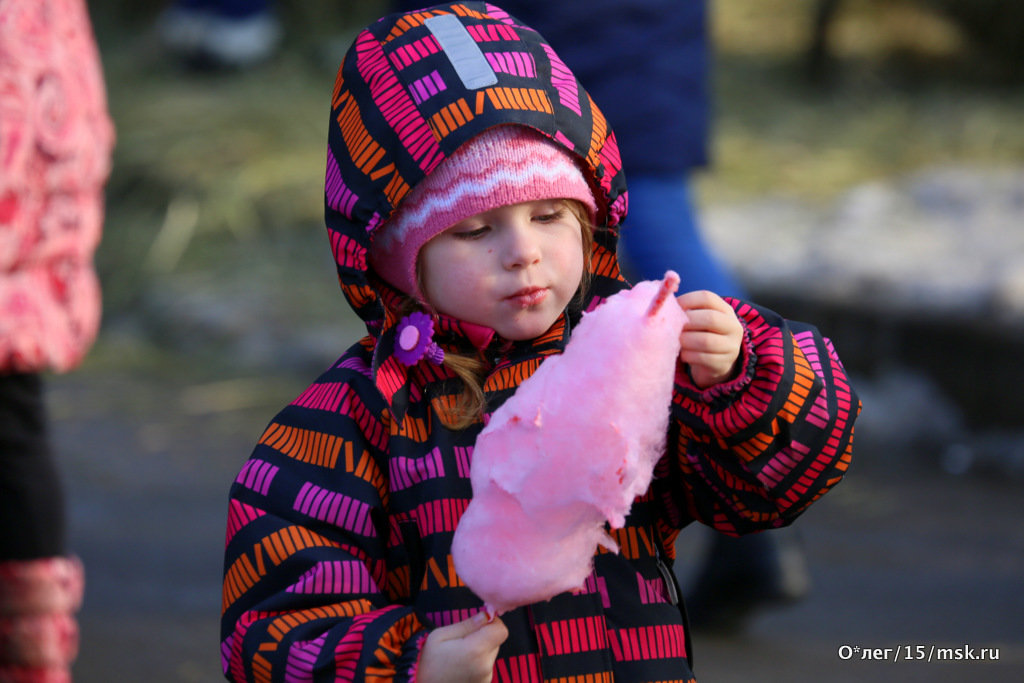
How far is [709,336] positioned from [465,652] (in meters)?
0.47

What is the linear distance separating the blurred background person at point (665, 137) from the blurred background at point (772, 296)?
0.14 metres

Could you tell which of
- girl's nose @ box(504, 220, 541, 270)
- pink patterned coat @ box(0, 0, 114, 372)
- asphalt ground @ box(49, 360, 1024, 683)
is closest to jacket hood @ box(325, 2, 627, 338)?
girl's nose @ box(504, 220, 541, 270)

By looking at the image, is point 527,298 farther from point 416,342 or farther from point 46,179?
point 46,179

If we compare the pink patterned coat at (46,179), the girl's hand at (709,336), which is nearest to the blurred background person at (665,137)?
the pink patterned coat at (46,179)

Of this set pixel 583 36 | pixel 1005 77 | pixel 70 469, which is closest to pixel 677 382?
pixel 583 36

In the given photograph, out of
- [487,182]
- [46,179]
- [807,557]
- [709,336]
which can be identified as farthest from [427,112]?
[807,557]

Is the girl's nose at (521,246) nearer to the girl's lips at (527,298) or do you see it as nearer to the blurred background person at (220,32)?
the girl's lips at (527,298)

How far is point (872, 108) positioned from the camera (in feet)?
22.0

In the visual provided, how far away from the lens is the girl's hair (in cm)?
164

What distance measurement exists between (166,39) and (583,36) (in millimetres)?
5769

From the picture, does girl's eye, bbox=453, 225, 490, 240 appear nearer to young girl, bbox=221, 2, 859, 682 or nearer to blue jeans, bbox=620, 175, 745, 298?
young girl, bbox=221, 2, 859, 682

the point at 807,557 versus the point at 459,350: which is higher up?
the point at 459,350

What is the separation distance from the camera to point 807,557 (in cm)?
338

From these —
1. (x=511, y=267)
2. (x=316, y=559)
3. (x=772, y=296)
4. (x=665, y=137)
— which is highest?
(x=665, y=137)
